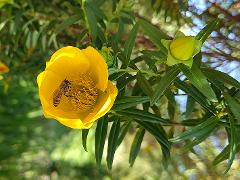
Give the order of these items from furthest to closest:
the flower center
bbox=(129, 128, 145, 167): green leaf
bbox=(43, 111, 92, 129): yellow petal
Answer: bbox=(129, 128, 145, 167): green leaf → the flower center → bbox=(43, 111, 92, 129): yellow petal

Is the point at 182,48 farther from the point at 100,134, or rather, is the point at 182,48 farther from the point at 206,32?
the point at 100,134

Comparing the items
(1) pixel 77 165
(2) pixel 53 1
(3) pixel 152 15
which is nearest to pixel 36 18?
(2) pixel 53 1

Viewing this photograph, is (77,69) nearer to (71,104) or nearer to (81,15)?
(71,104)

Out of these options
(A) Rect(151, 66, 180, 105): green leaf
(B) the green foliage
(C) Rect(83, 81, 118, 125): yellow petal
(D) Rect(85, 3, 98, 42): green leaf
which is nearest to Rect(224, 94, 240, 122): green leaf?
(B) the green foliage

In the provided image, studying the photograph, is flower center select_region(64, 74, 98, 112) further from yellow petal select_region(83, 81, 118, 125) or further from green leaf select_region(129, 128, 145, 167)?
green leaf select_region(129, 128, 145, 167)

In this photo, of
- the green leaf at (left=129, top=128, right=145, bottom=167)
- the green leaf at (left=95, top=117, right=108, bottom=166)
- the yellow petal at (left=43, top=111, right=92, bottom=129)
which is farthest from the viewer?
the green leaf at (left=129, top=128, right=145, bottom=167)

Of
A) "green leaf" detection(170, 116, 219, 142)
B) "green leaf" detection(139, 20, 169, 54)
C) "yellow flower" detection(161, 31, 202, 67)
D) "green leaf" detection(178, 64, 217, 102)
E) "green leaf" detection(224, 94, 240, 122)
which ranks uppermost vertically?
"yellow flower" detection(161, 31, 202, 67)
